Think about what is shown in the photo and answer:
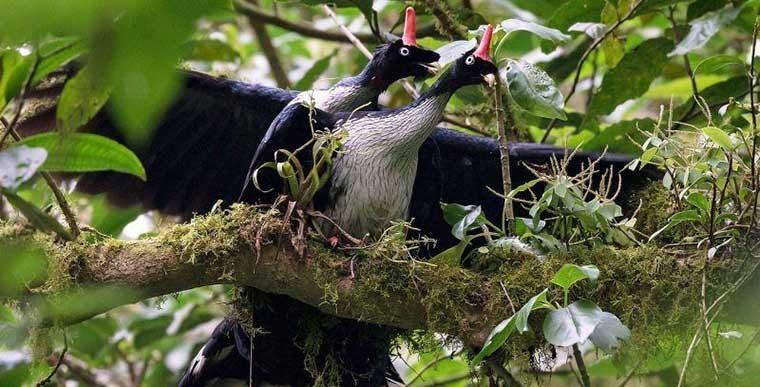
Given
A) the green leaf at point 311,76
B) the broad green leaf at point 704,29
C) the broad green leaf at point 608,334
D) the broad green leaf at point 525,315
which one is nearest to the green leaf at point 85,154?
the broad green leaf at point 525,315

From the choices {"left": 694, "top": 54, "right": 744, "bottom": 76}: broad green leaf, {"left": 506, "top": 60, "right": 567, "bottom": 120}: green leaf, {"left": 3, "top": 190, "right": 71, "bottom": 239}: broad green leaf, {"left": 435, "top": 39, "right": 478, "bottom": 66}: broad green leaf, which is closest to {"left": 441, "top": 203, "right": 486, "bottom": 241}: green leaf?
{"left": 506, "top": 60, "right": 567, "bottom": 120}: green leaf

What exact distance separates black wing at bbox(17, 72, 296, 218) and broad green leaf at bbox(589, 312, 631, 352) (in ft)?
6.89

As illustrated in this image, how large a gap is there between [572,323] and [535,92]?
1016 millimetres

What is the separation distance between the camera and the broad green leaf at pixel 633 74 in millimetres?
4445

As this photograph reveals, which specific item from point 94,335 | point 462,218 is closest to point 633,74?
point 462,218

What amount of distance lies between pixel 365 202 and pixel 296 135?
15.9 inches

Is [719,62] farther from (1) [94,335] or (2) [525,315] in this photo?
(1) [94,335]

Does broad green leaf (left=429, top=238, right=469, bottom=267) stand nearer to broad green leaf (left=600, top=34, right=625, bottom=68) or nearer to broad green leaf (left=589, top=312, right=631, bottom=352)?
broad green leaf (left=589, top=312, right=631, bottom=352)

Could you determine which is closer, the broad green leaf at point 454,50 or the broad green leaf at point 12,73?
the broad green leaf at point 12,73

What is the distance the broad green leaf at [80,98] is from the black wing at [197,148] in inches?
118

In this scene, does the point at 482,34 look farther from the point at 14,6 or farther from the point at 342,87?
the point at 14,6

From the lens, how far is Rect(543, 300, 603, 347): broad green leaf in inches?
96.3

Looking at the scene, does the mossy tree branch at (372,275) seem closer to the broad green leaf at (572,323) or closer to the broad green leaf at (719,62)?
the broad green leaf at (572,323)

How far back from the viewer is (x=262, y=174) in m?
3.46
